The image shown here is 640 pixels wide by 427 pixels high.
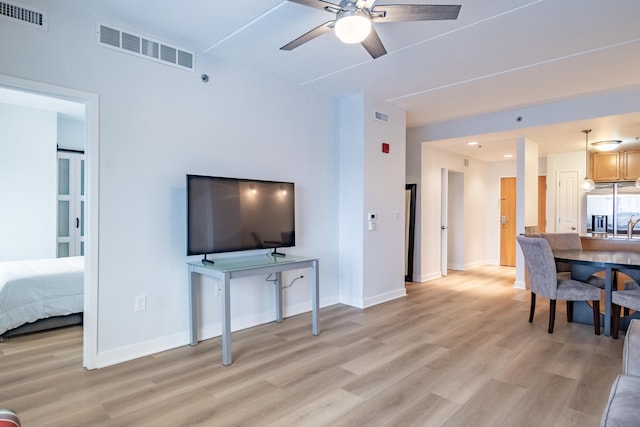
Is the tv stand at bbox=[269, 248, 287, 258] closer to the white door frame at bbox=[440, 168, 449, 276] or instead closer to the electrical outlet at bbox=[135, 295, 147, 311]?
the electrical outlet at bbox=[135, 295, 147, 311]

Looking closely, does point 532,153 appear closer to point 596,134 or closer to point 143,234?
point 596,134

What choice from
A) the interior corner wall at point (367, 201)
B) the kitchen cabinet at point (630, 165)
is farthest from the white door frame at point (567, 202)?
the interior corner wall at point (367, 201)

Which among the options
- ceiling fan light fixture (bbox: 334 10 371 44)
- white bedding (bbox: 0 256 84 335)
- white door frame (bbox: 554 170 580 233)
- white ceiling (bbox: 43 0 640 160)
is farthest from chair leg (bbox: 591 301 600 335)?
white bedding (bbox: 0 256 84 335)

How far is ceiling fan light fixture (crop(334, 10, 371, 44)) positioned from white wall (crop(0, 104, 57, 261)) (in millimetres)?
5068

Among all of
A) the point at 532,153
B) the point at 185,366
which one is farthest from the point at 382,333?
the point at 532,153

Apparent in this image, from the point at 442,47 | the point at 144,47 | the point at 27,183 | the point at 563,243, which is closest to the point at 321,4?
the point at 442,47

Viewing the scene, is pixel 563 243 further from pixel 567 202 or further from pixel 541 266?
pixel 567 202

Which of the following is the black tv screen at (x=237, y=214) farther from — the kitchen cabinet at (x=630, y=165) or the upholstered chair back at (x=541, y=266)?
the kitchen cabinet at (x=630, y=165)

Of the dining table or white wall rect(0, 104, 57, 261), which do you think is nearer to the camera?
the dining table

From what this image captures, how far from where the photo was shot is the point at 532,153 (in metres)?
5.84

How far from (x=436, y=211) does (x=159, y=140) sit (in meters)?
4.90

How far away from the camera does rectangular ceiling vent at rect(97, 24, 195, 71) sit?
2.83 m

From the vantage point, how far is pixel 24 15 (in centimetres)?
249

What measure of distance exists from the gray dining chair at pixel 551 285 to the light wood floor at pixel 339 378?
285mm
